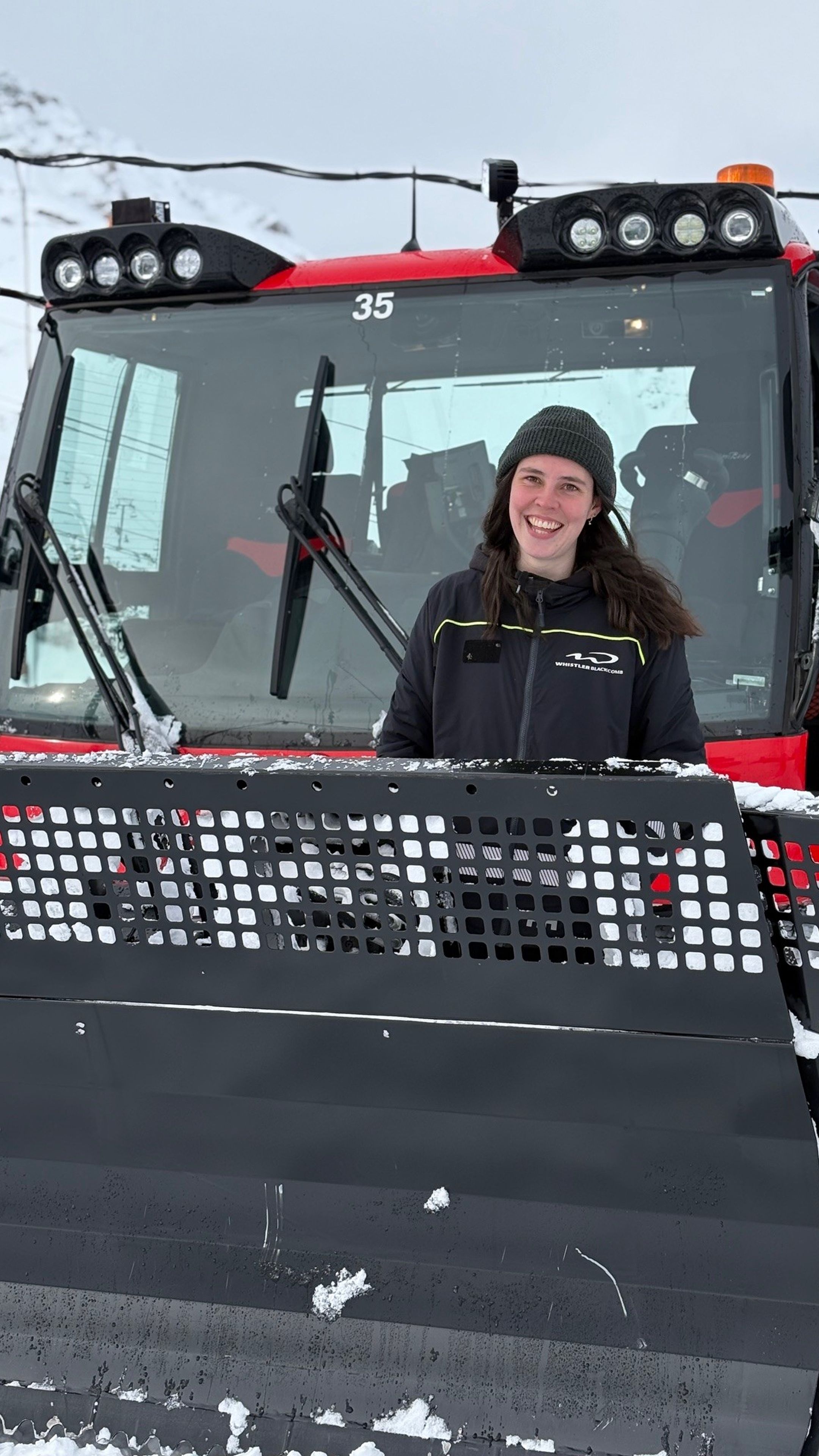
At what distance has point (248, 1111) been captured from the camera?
8.10ft

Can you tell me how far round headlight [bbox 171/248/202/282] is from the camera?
4.03m

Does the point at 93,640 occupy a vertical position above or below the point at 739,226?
below

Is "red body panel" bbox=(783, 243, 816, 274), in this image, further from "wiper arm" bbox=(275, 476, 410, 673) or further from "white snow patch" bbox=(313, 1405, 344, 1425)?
"white snow patch" bbox=(313, 1405, 344, 1425)

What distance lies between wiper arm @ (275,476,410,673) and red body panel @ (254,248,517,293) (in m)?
0.60

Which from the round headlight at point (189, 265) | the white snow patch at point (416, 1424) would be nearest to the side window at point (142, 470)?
the round headlight at point (189, 265)

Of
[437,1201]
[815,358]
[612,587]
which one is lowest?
[437,1201]

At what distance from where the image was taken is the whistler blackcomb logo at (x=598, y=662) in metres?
2.63

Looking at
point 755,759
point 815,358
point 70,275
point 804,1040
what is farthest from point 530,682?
point 70,275

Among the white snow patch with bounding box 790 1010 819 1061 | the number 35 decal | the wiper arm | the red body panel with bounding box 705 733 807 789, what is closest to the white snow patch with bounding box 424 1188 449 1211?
the white snow patch with bounding box 790 1010 819 1061

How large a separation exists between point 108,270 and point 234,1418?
304 centimetres

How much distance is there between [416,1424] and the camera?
2.33 metres

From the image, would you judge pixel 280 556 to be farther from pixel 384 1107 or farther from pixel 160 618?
pixel 384 1107

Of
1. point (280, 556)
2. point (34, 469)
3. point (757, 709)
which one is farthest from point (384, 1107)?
point (34, 469)

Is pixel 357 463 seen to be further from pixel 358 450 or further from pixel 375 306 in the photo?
pixel 375 306
